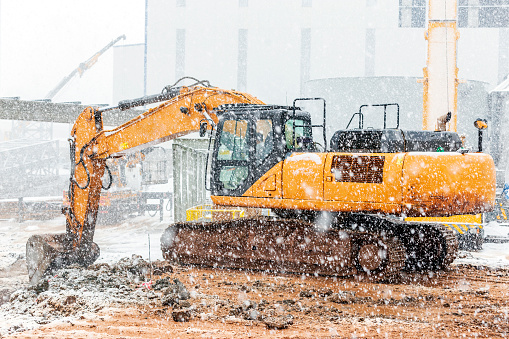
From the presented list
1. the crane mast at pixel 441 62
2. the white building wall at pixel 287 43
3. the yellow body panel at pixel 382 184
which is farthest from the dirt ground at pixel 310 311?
the white building wall at pixel 287 43

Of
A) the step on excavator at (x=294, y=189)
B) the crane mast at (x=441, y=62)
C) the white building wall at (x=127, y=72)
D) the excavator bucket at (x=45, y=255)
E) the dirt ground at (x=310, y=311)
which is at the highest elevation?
the white building wall at (x=127, y=72)

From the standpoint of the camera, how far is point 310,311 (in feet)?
19.7

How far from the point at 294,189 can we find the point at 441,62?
6.77m

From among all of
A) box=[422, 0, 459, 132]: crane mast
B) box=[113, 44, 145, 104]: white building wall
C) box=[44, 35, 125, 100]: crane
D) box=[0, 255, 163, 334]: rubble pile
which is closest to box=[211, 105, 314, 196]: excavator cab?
box=[0, 255, 163, 334]: rubble pile

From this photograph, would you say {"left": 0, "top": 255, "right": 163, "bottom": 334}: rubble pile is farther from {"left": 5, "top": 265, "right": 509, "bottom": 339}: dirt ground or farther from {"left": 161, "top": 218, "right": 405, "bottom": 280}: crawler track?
{"left": 161, "top": 218, "right": 405, "bottom": 280}: crawler track

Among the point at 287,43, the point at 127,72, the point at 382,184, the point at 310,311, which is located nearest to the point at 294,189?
the point at 382,184

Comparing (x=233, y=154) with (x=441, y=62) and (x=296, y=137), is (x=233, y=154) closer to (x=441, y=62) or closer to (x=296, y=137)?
(x=296, y=137)

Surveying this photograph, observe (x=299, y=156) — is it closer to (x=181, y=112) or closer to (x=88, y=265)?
(x=181, y=112)

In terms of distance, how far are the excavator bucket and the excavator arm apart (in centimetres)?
2

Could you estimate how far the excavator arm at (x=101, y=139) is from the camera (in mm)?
7836

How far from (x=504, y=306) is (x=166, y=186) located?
66.3 feet

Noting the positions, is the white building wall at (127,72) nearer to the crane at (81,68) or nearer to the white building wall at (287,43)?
the white building wall at (287,43)

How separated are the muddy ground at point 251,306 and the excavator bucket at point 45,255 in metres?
0.19

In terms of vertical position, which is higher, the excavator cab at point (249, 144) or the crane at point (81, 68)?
the crane at point (81, 68)
